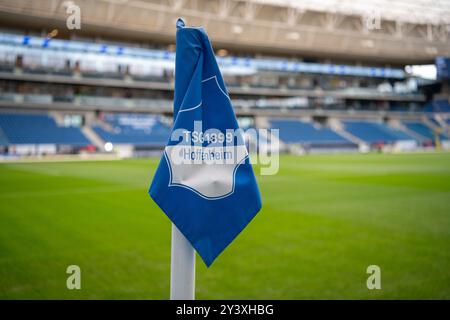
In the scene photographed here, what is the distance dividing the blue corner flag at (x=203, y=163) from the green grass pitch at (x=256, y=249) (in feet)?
8.49

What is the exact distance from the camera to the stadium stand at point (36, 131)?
3456 centimetres

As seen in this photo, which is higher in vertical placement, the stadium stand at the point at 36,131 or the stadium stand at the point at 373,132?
the stadium stand at the point at 373,132

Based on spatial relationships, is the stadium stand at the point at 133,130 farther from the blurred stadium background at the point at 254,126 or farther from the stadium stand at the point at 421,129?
the stadium stand at the point at 421,129

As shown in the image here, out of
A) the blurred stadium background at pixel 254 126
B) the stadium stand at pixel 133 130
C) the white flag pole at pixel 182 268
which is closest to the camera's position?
the white flag pole at pixel 182 268

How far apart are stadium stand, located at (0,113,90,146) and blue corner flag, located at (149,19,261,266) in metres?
36.1

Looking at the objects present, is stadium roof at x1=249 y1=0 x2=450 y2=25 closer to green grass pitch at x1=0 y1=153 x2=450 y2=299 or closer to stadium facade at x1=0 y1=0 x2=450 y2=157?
stadium facade at x1=0 y1=0 x2=450 y2=157

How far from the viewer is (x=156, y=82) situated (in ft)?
149

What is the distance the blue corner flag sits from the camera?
1805mm

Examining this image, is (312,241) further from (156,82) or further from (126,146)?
(156,82)

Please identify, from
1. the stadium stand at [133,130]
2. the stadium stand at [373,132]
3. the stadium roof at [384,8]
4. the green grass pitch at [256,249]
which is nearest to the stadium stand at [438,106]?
the stadium stand at [373,132]

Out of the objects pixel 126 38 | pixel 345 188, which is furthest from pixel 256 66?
pixel 345 188

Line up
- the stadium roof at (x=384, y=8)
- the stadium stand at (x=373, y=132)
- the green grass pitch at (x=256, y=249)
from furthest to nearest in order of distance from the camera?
the stadium stand at (x=373, y=132) < the stadium roof at (x=384, y=8) < the green grass pitch at (x=256, y=249)

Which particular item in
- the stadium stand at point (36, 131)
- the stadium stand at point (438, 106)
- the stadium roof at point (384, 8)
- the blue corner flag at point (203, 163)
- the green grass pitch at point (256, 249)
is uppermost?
the stadium roof at point (384, 8)

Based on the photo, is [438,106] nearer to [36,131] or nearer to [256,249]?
[36,131]
